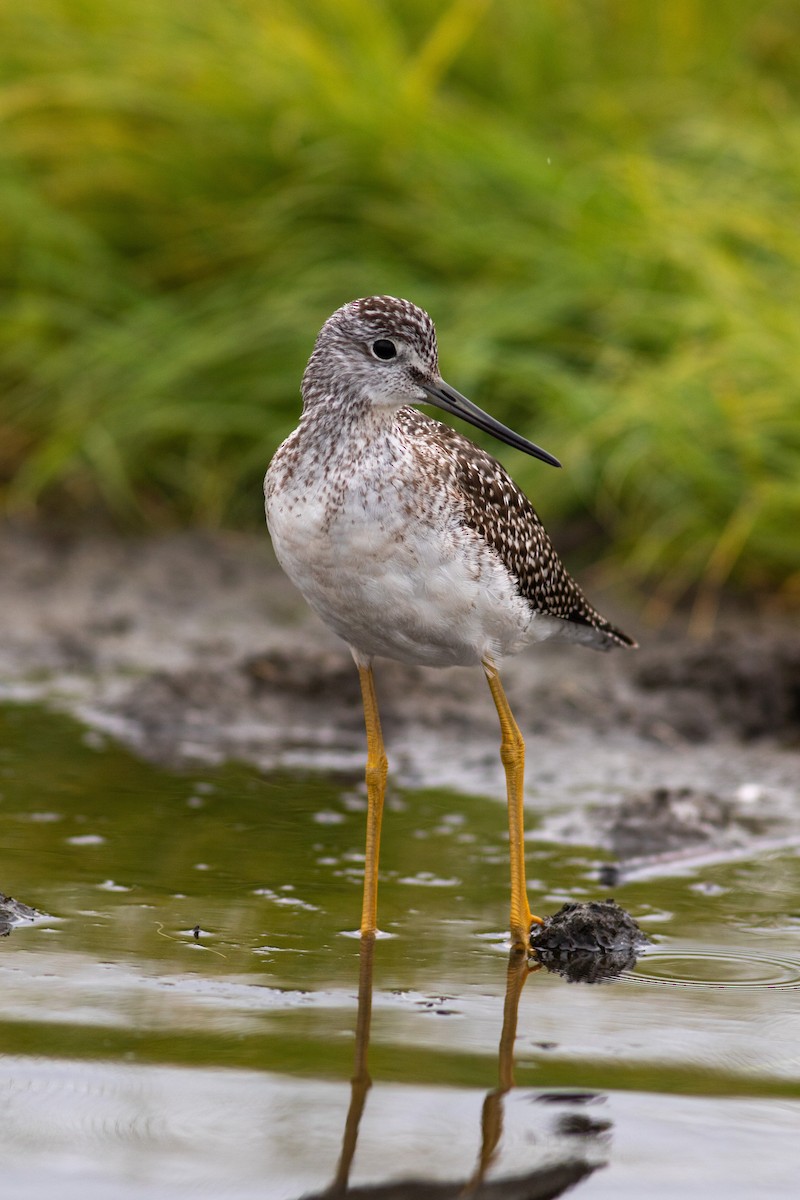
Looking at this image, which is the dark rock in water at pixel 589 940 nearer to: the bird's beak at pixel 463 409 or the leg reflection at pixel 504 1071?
the leg reflection at pixel 504 1071

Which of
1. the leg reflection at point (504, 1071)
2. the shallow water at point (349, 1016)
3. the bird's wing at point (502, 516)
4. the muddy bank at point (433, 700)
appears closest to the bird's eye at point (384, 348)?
the bird's wing at point (502, 516)

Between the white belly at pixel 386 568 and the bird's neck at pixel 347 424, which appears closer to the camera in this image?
the white belly at pixel 386 568

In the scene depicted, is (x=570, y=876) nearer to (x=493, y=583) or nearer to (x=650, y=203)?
(x=493, y=583)

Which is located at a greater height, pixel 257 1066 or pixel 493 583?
pixel 493 583

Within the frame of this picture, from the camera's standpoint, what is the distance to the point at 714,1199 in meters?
3.38

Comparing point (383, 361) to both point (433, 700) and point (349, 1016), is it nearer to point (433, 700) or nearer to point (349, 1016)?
point (349, 1016)

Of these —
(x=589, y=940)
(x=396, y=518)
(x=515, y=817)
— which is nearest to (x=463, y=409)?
(x=396, y=518)

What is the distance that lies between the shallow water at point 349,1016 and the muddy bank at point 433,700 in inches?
25.8

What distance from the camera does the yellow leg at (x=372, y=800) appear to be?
5.07 m

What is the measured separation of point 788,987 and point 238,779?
8.84 ft

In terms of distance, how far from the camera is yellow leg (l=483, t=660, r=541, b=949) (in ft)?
16.7

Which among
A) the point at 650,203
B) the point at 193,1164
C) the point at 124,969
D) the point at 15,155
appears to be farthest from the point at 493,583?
the point at 15,155

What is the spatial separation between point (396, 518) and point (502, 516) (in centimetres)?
68

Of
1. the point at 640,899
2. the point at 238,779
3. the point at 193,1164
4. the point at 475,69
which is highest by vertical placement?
the point at 475,69
